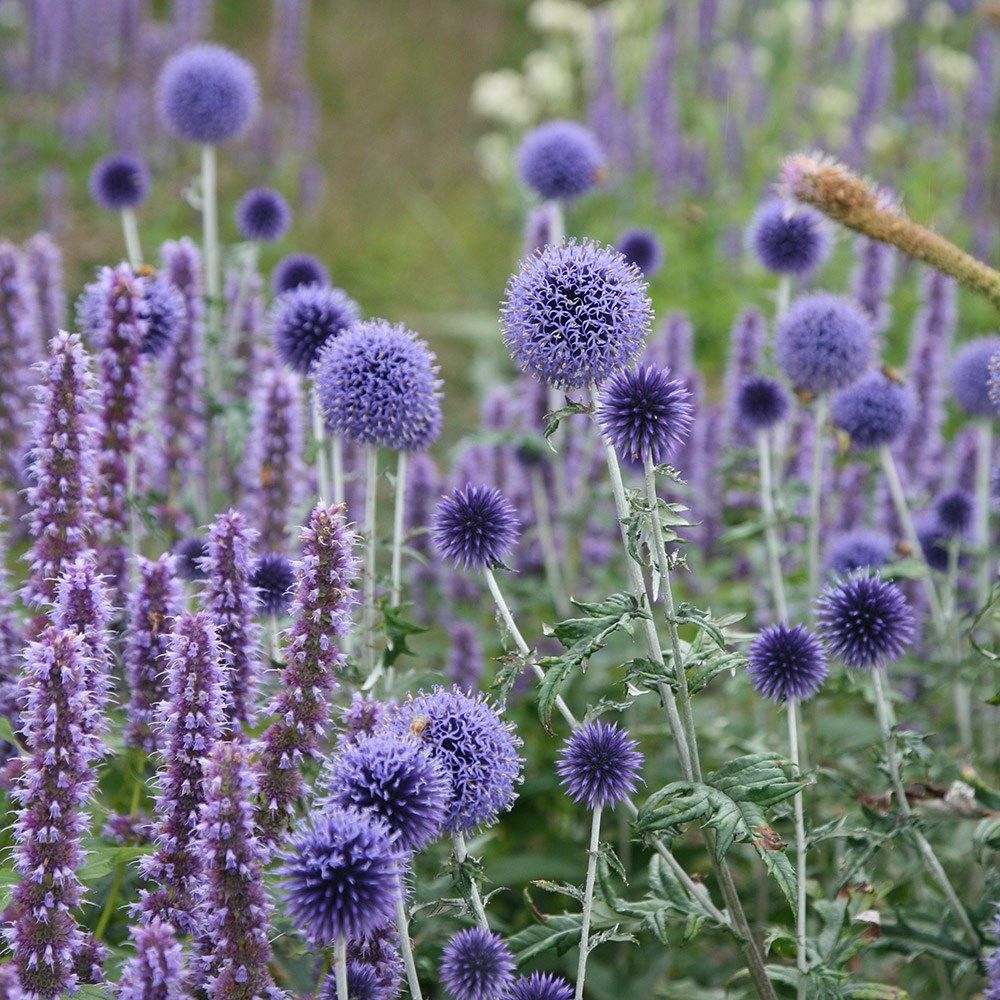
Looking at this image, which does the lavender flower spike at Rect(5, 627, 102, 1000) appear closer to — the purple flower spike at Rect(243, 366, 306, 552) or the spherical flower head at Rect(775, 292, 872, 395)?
the purple flower spike at Rect(243, 366, 306, 552)

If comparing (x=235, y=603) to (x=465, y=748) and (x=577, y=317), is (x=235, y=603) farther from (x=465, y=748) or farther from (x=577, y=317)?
(x=577, y=317)

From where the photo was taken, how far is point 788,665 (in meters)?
2.94

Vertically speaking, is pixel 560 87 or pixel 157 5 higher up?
pixel 157 5

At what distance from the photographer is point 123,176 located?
16.0ft

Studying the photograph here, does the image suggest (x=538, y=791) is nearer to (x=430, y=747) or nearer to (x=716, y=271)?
(x=430, y=747)

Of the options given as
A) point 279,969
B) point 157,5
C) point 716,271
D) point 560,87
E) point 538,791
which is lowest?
point 279,969

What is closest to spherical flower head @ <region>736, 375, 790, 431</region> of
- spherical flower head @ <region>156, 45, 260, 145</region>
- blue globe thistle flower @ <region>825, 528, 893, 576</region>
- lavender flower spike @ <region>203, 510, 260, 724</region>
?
blue globe thistle flower @ <region>825, 528, 893, 576</region>

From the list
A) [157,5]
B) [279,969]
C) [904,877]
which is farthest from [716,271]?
[157,5]

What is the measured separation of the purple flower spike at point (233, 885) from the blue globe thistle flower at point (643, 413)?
1.03m

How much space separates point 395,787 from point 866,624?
137 cm

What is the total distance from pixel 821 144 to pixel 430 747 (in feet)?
29.8

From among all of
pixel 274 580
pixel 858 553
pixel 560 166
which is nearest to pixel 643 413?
pixel 274 580

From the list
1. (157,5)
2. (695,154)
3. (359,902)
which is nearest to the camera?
(359,902)

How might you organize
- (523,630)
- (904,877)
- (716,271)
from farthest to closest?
(716,271) → (523,630) → (904,877)
